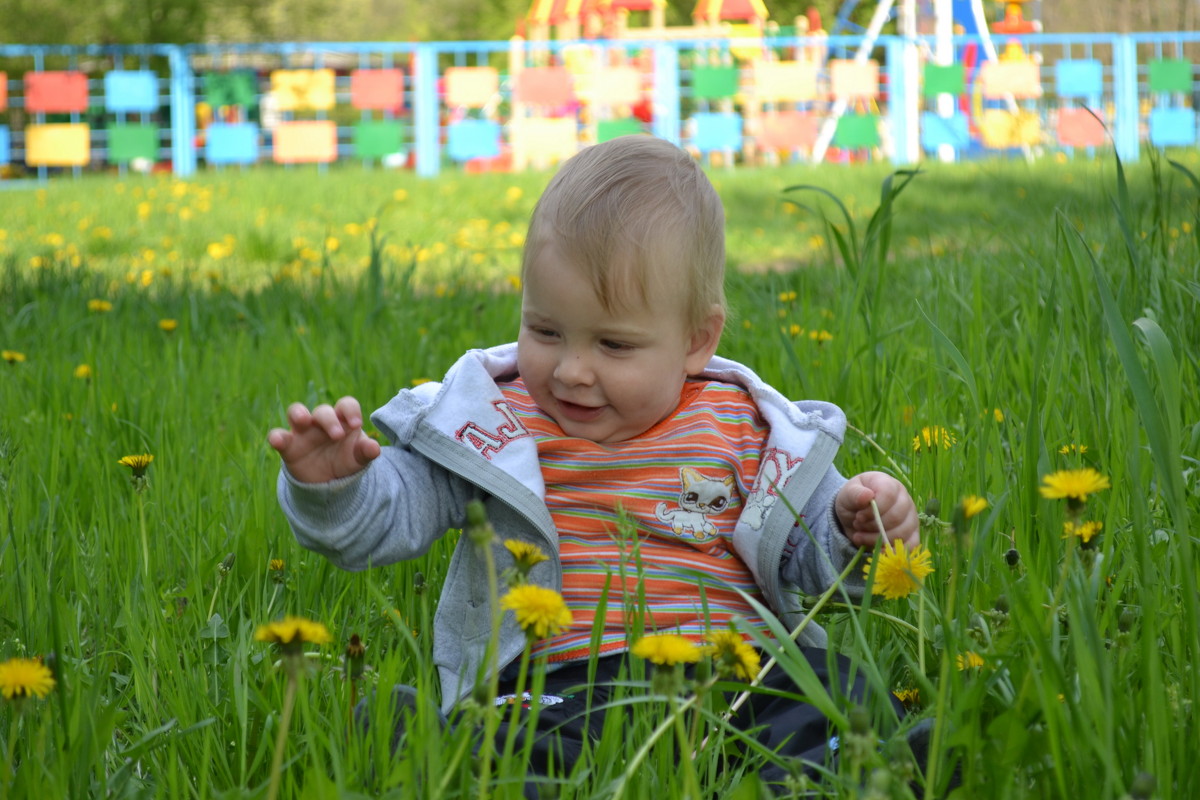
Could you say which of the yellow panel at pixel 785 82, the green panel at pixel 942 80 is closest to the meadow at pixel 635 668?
the yellow panel at pixel 785 82

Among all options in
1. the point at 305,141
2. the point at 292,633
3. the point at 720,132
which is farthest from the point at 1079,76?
the point at 292,633

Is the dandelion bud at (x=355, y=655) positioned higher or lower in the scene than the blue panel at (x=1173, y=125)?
lower

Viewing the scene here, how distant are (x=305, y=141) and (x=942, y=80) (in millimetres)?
7229

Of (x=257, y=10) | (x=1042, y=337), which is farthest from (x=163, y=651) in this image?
(x=257, y=10)

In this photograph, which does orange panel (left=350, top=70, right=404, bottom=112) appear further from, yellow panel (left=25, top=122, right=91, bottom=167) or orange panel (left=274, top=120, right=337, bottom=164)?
yellow panel (left=25, top=122, right=91, bottom=167)

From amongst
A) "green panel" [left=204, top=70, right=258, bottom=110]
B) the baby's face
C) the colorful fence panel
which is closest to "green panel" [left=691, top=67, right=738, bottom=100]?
the colorful fence panel

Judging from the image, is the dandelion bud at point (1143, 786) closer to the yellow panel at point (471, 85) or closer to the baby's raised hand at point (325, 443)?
the baby's raised hand at point (325, 443)

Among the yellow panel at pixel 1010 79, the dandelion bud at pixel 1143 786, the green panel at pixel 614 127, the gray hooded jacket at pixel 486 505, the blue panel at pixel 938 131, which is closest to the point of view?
the dandelion bud at pixel 1143 786

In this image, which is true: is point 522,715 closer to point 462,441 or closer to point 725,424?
point 462,441

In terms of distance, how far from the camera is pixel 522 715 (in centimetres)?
129

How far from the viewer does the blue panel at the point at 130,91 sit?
1338cm

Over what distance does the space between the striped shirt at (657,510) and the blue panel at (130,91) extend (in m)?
13.3

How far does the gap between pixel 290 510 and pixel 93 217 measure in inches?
259

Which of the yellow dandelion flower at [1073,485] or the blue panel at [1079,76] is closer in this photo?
the yellow dandelion flower at [1073,485]
